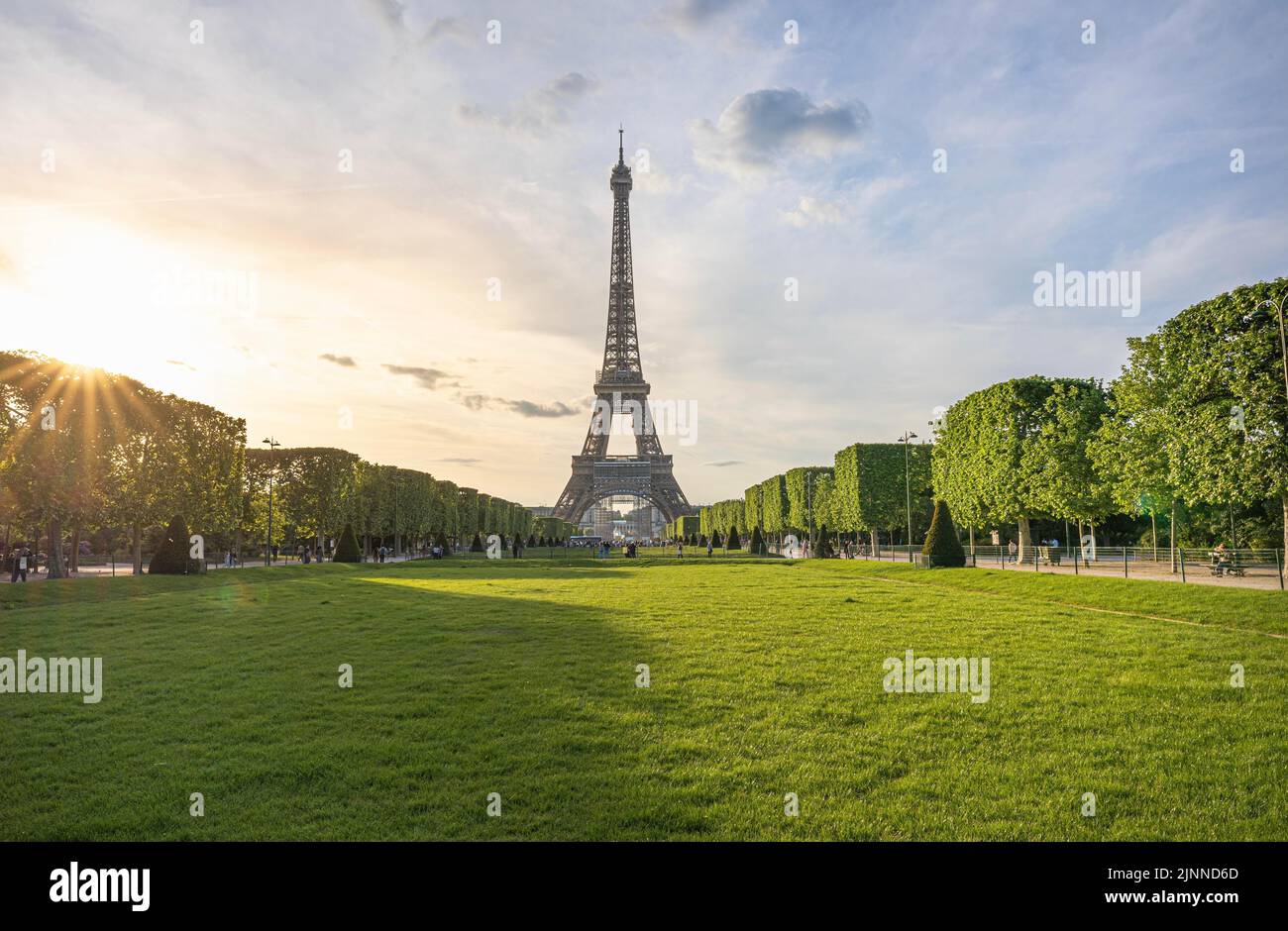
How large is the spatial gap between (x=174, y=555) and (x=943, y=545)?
38978mm

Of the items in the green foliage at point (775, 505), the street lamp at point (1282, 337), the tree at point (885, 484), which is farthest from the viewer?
the green foliage at point (775, 505)

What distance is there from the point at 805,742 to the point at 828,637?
289 inches

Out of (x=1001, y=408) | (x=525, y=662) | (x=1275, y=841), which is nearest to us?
(x=1275, y=841)

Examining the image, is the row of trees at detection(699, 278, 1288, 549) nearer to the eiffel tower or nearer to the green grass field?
the green grass field

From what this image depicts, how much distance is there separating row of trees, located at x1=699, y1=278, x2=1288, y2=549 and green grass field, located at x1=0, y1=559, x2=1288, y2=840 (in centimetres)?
931

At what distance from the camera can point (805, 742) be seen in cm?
740

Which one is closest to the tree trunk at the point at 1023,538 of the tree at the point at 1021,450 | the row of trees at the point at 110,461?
the tree at the point at 1021,450

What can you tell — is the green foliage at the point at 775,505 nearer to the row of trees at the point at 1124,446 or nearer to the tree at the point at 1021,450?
the row of trees at the point at 1124,446

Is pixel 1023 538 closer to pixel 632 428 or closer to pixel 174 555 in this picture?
pixel 174 555

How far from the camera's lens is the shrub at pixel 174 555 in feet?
112

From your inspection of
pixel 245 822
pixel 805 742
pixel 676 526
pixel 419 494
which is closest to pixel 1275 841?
pixel 805 742

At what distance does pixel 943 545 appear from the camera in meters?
38.6

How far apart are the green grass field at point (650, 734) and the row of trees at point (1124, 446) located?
9.31 metres

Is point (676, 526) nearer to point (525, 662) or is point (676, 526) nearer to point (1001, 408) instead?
point (1001, 408)
